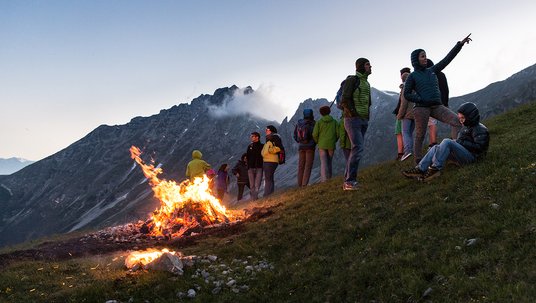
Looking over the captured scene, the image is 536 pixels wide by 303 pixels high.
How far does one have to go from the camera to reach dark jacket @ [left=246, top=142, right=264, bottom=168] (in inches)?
934

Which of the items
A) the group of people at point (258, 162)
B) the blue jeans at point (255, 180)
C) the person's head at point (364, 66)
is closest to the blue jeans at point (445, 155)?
the person's head at point (364, 66)

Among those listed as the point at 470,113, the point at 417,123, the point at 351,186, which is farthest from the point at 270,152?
the point at 470,113

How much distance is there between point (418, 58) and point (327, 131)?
729 cm

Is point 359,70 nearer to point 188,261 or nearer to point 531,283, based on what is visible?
point 188,261

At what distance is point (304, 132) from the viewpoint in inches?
831

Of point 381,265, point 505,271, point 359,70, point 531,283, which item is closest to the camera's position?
point 531,283

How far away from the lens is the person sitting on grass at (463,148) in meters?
12.3

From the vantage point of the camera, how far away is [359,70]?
14.6m

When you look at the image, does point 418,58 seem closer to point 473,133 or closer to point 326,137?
point 473,133

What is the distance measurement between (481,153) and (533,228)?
5.59 metres

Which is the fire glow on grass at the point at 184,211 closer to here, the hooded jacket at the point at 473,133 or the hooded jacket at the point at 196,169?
the hooded jacket at the point at 196,169

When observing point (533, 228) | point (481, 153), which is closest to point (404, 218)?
point (533, 228)

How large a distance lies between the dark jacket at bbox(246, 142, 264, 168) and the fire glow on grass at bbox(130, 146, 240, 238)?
420 cm

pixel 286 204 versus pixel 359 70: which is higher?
pixel 359 70
